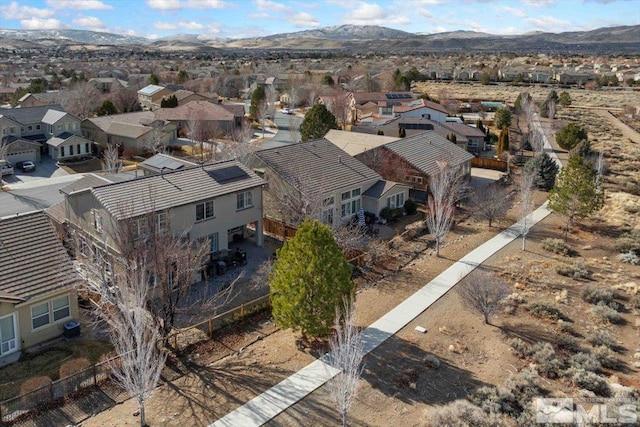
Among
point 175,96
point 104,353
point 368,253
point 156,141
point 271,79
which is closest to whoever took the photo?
point 104,353

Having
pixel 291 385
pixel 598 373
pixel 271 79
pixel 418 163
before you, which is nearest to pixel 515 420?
pixel 598 373

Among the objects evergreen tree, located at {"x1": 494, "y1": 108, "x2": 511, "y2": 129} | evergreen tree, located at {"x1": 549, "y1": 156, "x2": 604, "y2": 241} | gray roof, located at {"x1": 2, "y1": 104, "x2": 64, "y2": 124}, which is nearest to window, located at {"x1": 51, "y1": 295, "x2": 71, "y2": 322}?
evergreen tree, located at {"x1": 549, "y1": 156, "x2": 604, "y2": 241}

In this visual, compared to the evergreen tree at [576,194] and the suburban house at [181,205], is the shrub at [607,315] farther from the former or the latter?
the suburban house at [181,205]

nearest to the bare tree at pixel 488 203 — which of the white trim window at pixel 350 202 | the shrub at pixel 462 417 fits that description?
the white trim window at pixel 350 202

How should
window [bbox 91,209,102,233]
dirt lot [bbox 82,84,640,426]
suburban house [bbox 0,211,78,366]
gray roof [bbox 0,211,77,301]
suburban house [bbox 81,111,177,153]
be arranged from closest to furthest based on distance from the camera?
dirt lot [bbox 82,84,640,426] → suburban house [bbox 0,211,78,366] → gray roof [bbox 0,211,77,301] → window [bbox 91,209,102,233] → suburban house [bbox 81,111,177,153]

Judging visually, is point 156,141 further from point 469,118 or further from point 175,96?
point 469,118

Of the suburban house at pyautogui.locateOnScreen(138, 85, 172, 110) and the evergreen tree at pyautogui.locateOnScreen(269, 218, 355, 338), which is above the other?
the suburban house at pyautogui.locateOnScreen(138, 85, 172, 110)

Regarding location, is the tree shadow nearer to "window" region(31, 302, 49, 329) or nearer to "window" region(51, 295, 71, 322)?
"window" region(51, 295, 71, 322)
